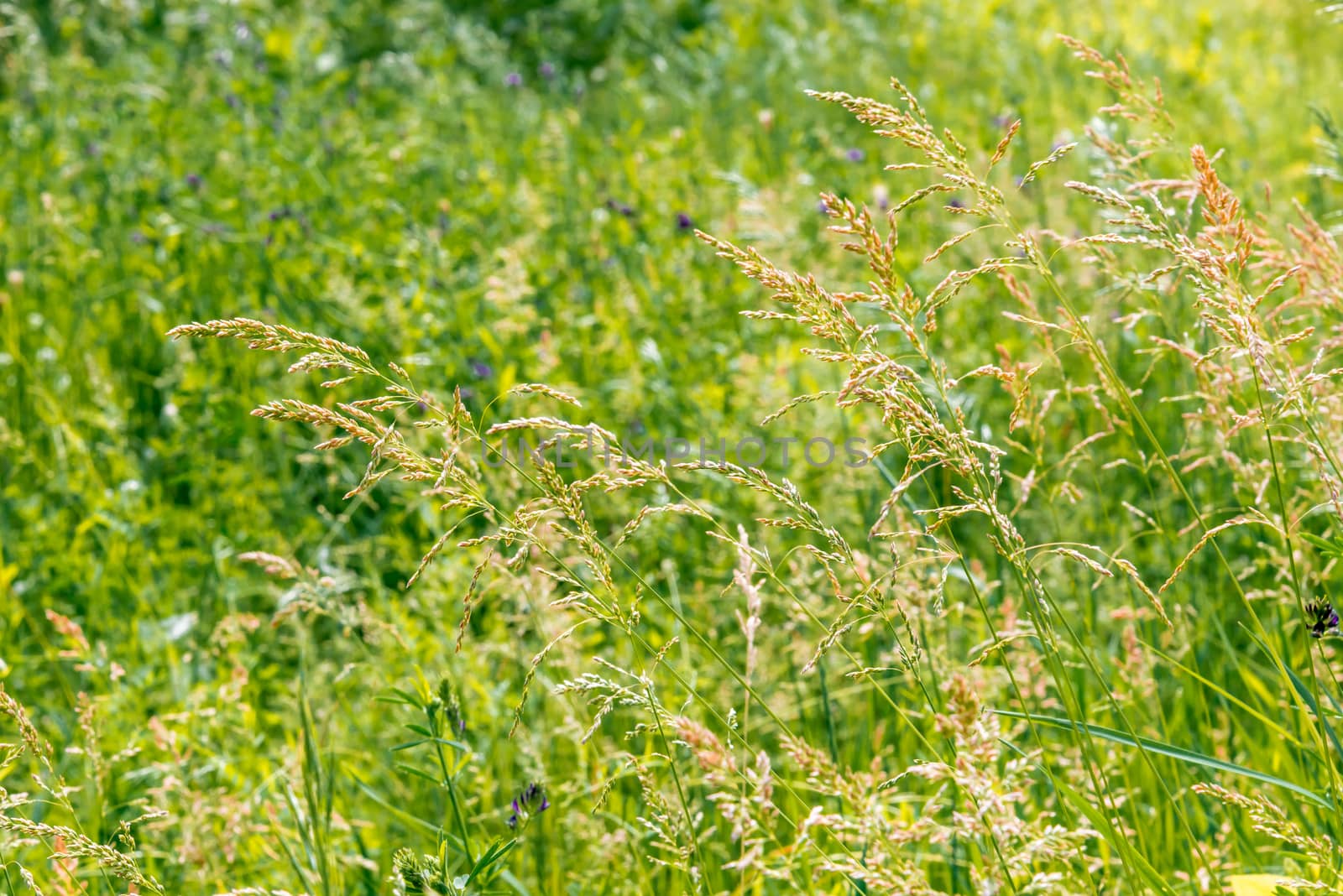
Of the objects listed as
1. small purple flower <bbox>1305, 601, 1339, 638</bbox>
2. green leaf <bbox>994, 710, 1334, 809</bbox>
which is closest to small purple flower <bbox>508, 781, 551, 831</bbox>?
green leaf <bbox>994, 710, 1334, 809</bbox>

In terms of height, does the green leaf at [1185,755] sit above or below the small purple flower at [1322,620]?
below

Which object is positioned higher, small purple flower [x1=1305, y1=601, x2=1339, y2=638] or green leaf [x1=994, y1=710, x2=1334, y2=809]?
small purple flower [x1=1305, y1=601, x2=1339, y2=638]

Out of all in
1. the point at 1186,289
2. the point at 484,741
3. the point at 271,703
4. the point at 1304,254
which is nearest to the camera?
the point at 1304,254

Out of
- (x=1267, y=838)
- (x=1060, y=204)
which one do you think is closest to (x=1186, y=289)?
(x=1060, y=204)

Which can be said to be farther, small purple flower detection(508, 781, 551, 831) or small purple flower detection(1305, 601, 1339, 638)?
small purple flower detection(508, 781, 551, 831)

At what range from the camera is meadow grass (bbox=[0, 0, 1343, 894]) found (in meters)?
1.28

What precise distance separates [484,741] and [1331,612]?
158cm

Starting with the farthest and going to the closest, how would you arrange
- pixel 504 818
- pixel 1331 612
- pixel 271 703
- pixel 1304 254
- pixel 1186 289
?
pixel 1186 289 → pixel 271 703 → pixel 504 818 → pixel 1304 254 → pixel 1331 612

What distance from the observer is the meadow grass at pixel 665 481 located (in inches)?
50.5

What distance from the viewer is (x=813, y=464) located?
3084 millimetres

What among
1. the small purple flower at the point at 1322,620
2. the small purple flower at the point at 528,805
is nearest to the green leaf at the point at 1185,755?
the small purple flower at the point at 1322,620

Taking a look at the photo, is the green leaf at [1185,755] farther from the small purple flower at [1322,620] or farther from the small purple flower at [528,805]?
the small purple flower at [528,805]

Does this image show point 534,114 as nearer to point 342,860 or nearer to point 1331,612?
point 342,860

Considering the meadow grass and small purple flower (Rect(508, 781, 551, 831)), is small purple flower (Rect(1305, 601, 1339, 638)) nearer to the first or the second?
the meadow grass
